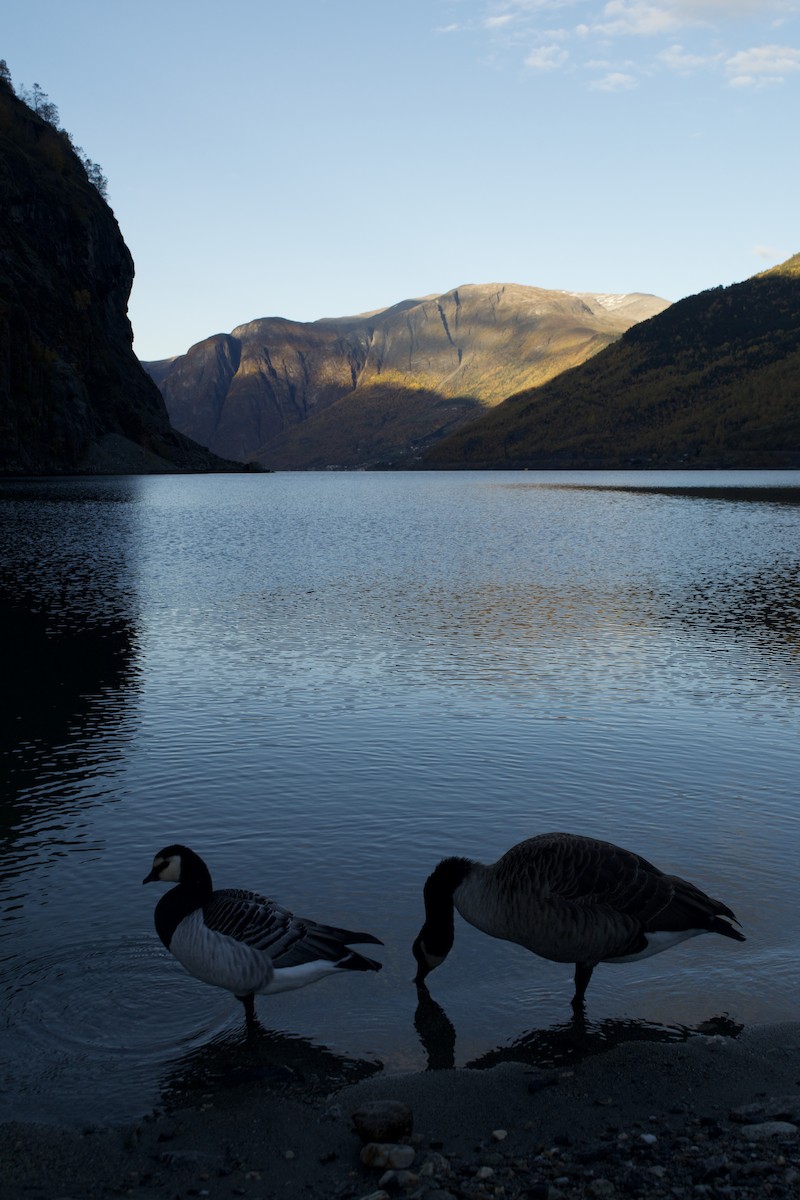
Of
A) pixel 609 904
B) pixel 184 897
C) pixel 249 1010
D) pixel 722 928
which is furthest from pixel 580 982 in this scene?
pixel 184 897

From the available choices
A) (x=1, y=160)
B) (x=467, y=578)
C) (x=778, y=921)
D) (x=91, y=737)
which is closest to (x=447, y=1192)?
(x=778, y=921)

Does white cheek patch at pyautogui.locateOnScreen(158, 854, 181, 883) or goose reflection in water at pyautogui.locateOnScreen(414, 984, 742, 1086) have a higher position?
white cheek patch at pyautogui.locateOnScreen(158, 854, 181, 883)

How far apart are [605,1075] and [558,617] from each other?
27.7 metres

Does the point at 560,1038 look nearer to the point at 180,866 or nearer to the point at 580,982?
the point at 580,982

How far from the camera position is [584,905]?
9414mm

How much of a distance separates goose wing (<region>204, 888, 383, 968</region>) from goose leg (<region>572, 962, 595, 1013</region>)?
82.9 inches

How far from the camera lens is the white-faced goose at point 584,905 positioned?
370 inches

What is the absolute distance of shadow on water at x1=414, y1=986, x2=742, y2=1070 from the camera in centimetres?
914

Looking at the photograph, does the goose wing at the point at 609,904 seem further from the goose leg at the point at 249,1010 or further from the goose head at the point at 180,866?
the goose head at the point at 180,866

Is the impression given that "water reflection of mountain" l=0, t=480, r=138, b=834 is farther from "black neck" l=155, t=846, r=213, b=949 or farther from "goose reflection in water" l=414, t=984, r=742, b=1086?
"goose reflection in water" l=414, t=984, r=742, b=1086

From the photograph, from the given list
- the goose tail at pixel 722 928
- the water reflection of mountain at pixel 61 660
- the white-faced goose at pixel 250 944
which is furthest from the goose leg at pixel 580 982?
the water reflection of mountain at pixel 61 660

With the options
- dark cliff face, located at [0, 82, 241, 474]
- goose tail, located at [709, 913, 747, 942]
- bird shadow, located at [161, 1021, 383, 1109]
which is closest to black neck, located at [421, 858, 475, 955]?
bird shadow, located at [161, 1021, 383, 1109]

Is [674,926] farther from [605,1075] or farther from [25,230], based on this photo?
[25,230]

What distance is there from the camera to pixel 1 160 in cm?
17250
